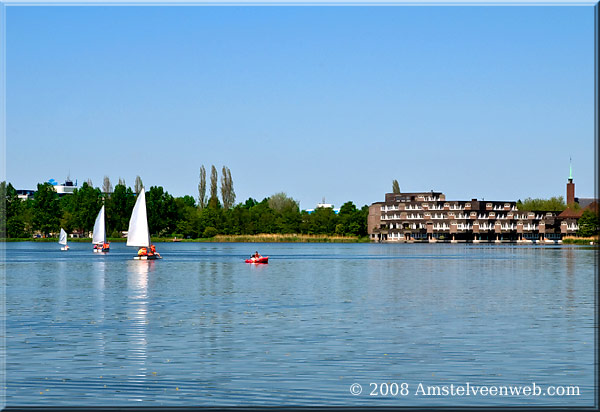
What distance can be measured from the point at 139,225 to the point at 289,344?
76220 millimetres

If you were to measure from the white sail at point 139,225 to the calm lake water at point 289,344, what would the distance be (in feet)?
134

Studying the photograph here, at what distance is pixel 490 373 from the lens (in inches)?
1024

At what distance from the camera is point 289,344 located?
3209 centimetres

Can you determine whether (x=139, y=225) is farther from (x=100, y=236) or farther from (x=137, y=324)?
(x=137, y=324)

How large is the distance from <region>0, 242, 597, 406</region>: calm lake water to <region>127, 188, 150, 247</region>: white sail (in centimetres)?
4097

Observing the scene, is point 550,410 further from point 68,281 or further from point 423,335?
point 68,281

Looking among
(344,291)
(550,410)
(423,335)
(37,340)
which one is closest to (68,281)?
(344,291)

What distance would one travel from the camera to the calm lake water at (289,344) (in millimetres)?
23344

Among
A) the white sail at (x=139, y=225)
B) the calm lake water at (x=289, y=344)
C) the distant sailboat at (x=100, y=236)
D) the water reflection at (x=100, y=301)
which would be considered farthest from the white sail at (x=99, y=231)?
the calm lake water at (x=289, y=344)

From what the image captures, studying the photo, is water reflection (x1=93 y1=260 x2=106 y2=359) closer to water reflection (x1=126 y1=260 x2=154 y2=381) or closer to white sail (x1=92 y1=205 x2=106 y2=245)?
water reflection (x1=126 y1=260 x2=154 y2=381)

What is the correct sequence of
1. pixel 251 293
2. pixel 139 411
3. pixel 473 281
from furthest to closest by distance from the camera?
pixel 473 281, pixel 251 293, pixel 139 411

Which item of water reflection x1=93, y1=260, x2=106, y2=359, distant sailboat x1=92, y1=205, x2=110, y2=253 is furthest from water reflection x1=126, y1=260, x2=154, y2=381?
distant sailboat x1=92, y1=205, x2=110, y2=253

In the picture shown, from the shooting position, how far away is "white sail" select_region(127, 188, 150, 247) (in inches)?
4114

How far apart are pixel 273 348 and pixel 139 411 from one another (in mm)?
10963
